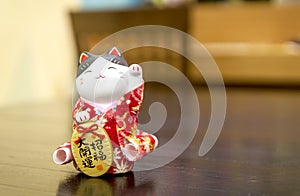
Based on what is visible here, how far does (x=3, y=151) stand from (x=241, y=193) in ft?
1.40

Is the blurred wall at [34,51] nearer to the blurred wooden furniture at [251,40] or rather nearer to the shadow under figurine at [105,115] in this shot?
the blurred wooden furniture at [251,40]

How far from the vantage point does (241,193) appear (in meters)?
0.54

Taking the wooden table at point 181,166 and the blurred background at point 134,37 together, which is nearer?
the wooden table at point 181,166

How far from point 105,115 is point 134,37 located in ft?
4.07

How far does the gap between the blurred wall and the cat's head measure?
1681 millimetres

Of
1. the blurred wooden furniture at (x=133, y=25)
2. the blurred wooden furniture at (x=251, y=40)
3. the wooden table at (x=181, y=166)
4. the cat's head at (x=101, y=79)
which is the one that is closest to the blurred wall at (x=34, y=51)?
the blurred wooden furniture at (x=133, y=25)

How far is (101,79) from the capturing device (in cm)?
58

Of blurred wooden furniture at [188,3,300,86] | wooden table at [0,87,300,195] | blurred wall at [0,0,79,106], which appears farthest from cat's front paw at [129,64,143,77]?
blurred wooden furniture at [188,3,300,86]

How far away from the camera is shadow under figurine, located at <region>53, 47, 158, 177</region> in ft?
1.92

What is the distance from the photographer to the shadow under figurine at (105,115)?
0.58 m

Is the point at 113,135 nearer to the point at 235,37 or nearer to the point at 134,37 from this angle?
the point at 134,37

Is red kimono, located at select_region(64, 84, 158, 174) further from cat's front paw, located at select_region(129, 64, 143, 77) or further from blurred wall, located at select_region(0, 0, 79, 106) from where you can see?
blurred wall, located at select_region(0, 0, 79, 106)

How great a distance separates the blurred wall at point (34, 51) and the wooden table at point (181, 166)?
1206 millimetres

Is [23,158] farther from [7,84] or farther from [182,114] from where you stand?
[7,84]
